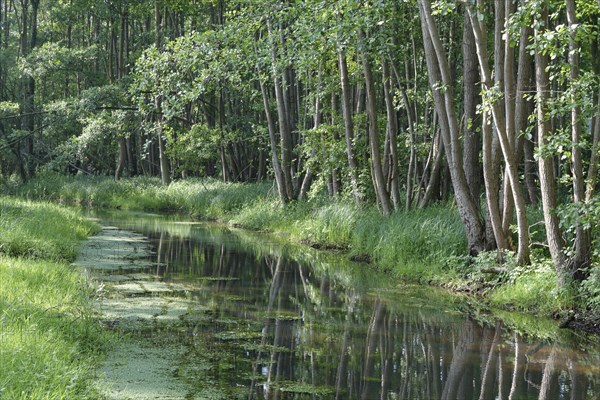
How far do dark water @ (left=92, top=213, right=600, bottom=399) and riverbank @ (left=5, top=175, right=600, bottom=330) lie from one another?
456 mm

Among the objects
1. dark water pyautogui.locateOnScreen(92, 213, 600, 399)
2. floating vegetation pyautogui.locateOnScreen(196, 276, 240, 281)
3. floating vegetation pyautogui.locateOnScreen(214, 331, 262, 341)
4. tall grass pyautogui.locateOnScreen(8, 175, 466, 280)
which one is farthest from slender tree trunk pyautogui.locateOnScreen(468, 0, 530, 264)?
floating vegetation pyautogui.locateOnScreen(196, 276, 240, 281)

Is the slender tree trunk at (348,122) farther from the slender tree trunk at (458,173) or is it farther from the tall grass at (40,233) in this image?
the tall grass at (40,233)

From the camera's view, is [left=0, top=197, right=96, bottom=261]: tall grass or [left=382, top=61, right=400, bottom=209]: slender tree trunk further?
[left=382, top=61, right=400, bottom=209]: slender tree trunk

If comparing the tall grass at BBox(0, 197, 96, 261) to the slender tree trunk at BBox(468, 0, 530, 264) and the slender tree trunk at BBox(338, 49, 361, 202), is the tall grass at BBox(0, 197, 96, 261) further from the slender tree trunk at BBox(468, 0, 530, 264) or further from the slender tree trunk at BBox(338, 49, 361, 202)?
the slender tree trunk at BBox(468, 0, 530, 264)

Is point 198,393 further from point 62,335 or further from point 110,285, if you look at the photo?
point 110,285

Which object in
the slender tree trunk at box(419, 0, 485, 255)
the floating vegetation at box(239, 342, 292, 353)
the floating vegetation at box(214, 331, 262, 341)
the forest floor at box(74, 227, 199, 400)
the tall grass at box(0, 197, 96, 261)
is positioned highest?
the slender tree trunk at box(419, 0, 485, 255)

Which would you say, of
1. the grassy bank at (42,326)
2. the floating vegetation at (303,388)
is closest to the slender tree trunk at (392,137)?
the grassy bank at (42,326)

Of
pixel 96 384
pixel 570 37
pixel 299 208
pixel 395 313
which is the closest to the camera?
pixel 96 384

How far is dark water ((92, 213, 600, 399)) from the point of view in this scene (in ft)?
23.7

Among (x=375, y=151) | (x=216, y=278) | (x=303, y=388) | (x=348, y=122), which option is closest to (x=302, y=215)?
(x=348, y=122)

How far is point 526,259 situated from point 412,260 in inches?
125

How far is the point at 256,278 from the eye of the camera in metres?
13.9

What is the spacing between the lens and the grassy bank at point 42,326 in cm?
546

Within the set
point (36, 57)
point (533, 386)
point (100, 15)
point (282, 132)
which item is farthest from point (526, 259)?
point (100, 15)
